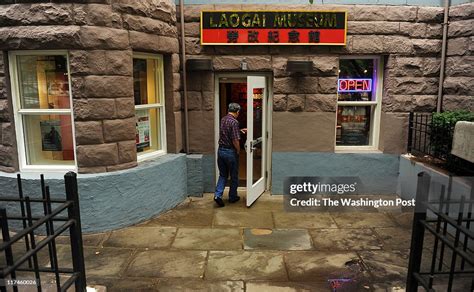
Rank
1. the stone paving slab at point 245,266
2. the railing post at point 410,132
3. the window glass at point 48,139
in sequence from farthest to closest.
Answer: the railing post at point 410,132, the window glass at point 48,139, the stone paving slab at point 245,266

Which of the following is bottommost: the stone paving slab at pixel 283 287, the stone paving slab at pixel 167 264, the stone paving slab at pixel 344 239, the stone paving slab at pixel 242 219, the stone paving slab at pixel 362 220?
the stone paving slab at pixel 283 287

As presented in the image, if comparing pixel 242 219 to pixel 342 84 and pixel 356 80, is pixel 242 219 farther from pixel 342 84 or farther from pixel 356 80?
pixel 356 80

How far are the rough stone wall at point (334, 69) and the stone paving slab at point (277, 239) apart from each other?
204 cm

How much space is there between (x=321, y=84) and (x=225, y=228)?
330 cm

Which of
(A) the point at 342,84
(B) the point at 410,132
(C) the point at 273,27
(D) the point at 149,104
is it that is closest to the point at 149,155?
(D) the point at 149,104

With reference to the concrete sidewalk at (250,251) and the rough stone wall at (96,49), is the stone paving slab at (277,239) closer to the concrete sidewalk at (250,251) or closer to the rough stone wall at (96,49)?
the concrete sidewalk at (250,251)

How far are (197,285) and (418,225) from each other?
8.12 feet

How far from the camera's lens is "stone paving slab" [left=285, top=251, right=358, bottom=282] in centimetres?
425

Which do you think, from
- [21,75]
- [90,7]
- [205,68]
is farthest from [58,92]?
[205,68]

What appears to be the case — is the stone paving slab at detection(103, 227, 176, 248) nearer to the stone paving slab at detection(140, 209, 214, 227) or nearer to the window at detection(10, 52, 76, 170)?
the stone paving slab at detection(140, 209, 214, 227)

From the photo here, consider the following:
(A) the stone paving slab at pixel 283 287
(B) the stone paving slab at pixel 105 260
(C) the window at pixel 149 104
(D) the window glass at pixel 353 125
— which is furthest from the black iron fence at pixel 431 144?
(B) the stone paving slab at pixel 105 260

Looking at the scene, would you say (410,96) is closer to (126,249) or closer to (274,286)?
(274,286)

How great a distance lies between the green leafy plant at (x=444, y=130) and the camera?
5797 millimetres

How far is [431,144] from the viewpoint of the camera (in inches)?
256
